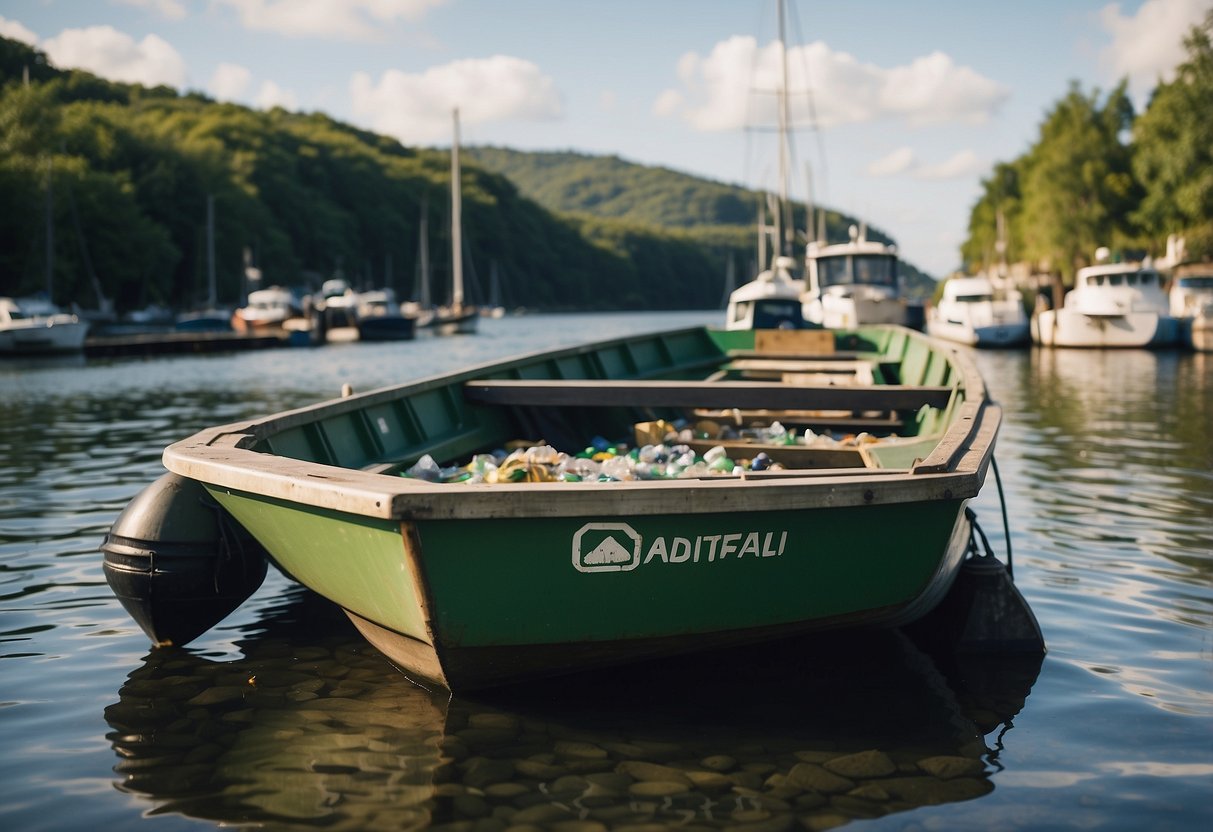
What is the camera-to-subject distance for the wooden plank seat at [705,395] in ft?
28.0

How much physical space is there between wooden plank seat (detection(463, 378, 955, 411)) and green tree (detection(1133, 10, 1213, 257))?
129ft

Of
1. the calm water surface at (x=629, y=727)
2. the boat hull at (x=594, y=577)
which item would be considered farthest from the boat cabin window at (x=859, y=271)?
the boat hull at (x=594, y=577)

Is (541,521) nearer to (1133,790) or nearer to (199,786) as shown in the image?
(199,786)

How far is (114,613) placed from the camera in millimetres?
7145

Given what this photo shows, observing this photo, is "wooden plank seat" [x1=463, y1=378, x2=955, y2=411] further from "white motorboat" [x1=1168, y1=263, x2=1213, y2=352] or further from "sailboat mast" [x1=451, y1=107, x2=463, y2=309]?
"sailboat mast" [x1=451, y1=107, x2=463, y2=309]

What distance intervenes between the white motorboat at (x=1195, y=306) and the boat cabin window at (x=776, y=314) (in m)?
23.2

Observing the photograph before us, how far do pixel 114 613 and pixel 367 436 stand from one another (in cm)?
192

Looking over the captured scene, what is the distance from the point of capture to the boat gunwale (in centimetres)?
425

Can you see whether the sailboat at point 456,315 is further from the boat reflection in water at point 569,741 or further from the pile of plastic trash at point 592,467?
the boat reflection in water at point 569,741

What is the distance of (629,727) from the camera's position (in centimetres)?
510

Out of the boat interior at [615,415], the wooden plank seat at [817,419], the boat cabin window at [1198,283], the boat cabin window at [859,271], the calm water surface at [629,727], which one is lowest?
the calm water surface at [629,727]

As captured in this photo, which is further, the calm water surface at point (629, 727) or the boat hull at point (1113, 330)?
the boat hull at point (1113, 330)

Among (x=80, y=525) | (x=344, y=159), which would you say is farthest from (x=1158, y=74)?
(x=344, y=159)

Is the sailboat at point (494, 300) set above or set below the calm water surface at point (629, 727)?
above
